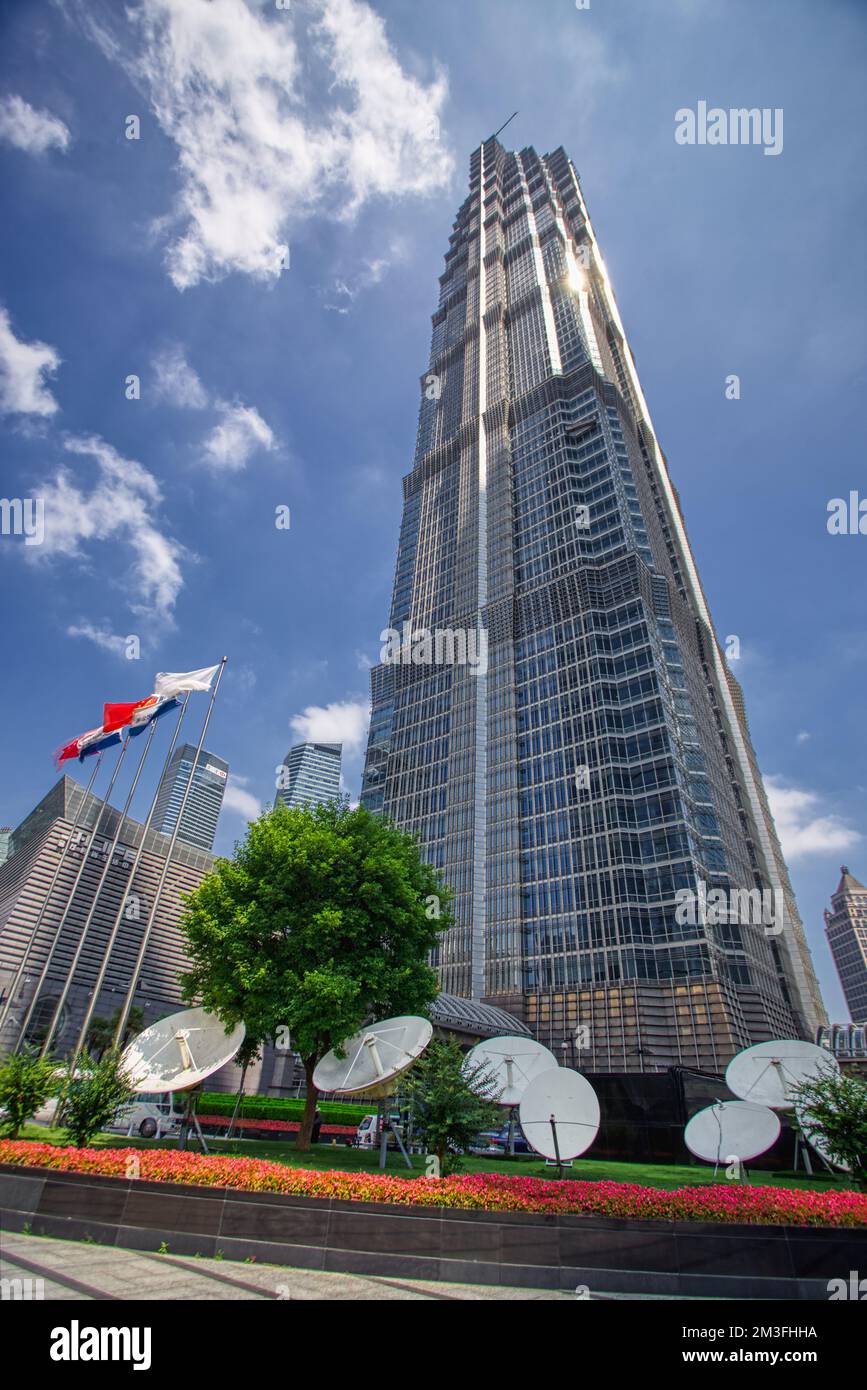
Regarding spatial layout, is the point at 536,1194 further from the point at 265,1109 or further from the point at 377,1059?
the point at 265,1109

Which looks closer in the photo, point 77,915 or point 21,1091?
point 21,1091

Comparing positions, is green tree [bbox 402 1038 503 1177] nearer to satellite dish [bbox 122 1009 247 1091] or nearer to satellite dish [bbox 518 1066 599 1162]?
satellite dish [bbox 518 1066 599 1162]

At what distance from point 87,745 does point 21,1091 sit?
66.2 feet

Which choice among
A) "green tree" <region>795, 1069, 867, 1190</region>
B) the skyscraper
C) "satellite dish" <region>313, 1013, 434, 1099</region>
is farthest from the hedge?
the skyscraper

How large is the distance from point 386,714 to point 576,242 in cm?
11115

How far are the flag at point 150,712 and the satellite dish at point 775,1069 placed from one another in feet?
99.8

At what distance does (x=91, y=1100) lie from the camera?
1864cm

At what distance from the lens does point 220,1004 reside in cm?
2578

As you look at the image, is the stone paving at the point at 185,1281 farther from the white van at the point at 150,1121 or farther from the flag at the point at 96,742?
the flag at the point at 96,742

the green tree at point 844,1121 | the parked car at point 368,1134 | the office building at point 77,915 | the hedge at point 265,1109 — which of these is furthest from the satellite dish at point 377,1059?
the office building at point 77,915

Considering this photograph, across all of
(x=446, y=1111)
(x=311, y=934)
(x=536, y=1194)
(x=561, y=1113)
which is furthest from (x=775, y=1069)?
(x=311, y=934)
